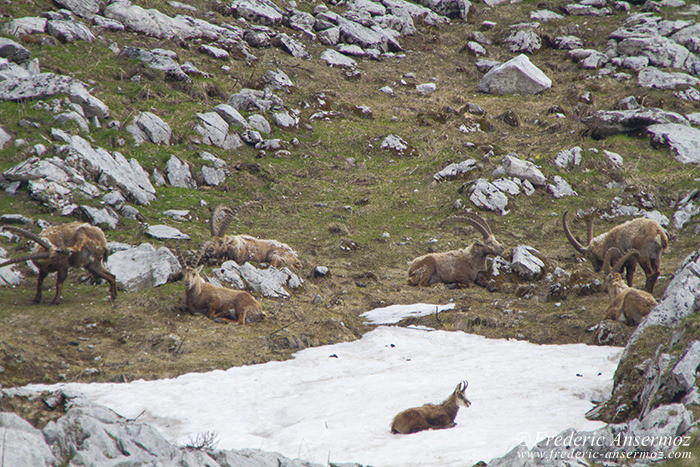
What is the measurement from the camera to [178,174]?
19641 mm

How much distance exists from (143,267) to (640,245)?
40.2 feet

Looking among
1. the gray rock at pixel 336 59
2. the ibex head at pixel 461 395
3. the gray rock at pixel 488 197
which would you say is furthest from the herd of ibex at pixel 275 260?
the gray rock at pixel 336 59

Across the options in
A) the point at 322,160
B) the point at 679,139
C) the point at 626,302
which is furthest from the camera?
the point at 679,139

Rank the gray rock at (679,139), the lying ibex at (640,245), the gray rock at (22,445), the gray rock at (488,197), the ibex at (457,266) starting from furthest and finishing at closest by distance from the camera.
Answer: the gray rock at (679,139) < the gray rock at (488,197) < the ibex at (457,266) < the lying ibex at (640,245) < the gray rock at (22,445)

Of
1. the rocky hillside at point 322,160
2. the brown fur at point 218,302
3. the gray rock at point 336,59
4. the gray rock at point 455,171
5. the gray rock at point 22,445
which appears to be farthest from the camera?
the gray rock at point 336,59

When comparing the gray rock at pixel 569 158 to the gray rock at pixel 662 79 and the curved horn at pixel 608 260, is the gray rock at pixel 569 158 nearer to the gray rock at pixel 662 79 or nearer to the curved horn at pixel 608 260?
the gray rock at pixel 662 79

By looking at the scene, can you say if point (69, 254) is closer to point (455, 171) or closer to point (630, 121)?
point (455, 171)

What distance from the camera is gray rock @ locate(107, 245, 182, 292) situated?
13328mm

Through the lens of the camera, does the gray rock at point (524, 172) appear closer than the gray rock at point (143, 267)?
No

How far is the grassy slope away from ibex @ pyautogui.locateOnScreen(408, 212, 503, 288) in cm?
52

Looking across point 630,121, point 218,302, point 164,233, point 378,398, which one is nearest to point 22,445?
point 378,398

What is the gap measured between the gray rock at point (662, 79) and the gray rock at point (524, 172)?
41.0 feet

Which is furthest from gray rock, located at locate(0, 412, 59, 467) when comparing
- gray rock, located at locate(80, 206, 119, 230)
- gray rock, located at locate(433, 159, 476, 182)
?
gray rock, located at locate(433, 159, 476, 182)

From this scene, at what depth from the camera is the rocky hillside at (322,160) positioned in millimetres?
12336
